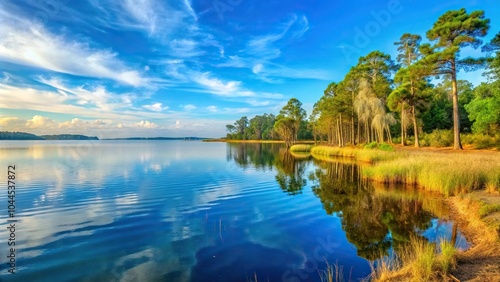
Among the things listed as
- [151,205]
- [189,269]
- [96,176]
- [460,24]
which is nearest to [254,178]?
[151,205]

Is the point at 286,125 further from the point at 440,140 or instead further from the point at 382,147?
the point at 440,140

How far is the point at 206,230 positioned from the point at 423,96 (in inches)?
1487

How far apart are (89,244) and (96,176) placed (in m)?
15.0

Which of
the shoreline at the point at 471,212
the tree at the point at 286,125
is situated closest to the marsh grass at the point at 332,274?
the shoreline at the point at 471,212

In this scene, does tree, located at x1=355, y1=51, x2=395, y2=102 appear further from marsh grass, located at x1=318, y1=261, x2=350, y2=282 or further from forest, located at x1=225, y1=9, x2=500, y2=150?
marsh grass, located at x1=318, y1=261, x2=350, y2=282

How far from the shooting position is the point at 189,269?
21.9 feet

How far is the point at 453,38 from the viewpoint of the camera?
26672 millimetres

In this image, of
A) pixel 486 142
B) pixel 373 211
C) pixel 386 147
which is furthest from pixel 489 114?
pixel 373 211

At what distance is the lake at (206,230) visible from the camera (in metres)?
6.72

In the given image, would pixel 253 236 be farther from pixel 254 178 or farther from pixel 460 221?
pixel 254 178

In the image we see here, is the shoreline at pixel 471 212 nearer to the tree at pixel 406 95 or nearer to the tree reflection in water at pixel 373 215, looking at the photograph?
the tree reflection in water at pixel 373 215

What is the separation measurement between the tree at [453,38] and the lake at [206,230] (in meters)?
16.9

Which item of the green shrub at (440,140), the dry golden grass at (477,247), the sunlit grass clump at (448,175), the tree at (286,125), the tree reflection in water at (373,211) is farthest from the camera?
the tree at (286,125)

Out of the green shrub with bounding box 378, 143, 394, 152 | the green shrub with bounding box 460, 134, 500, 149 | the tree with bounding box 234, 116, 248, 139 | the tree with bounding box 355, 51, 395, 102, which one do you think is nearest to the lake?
the green shrub with bounding box 378, 143, 394, 152
